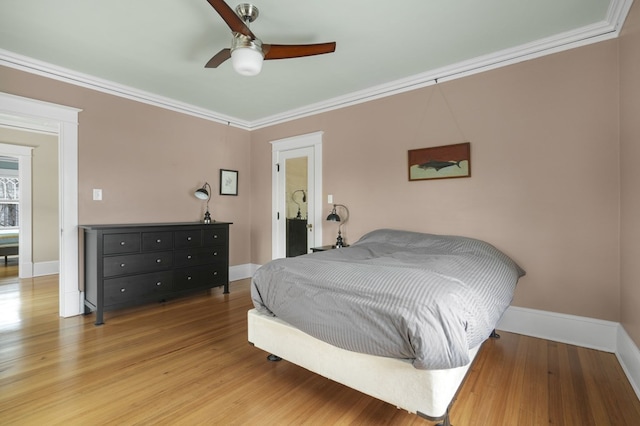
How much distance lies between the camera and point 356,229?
3.71m

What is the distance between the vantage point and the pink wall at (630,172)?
6.35ft

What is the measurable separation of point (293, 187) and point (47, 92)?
9.07 feet

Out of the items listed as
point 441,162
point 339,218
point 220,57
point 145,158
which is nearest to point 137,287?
point 145,158

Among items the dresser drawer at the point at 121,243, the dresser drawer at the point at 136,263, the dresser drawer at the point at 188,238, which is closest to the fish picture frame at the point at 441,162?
the dresser drawer at the point at 188,238

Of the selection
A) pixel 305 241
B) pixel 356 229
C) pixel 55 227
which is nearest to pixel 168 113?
pixel 305 241

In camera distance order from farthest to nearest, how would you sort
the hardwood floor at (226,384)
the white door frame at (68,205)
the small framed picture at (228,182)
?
the small framed picture at (228,182)
the white door frame at (68,205)
the hardwood floor at (226,384)

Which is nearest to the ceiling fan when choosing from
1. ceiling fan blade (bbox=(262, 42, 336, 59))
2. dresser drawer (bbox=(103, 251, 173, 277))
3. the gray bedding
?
ceiling fan blade (bbox=(262, 42, 336, 59))

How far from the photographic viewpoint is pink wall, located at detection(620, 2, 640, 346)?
194 centimetres

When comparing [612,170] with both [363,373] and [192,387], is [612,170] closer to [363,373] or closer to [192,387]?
[363,373]

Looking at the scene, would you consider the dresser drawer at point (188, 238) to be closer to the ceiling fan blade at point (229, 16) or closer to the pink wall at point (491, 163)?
the pink wall at point (491, 163)

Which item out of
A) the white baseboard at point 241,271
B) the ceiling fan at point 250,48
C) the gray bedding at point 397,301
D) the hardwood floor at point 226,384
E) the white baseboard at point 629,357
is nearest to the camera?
the gray bedding at point 397,301

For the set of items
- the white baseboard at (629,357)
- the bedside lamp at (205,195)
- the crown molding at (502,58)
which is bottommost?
the white baseboard at (629,357)

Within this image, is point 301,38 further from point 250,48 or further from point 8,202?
point 8,202

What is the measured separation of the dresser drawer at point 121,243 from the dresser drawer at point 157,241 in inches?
2.6
